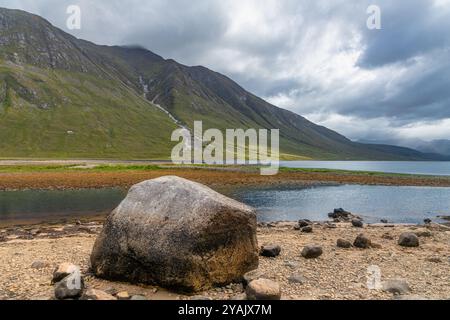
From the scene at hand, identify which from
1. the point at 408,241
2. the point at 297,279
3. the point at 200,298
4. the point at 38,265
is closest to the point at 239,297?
the point at 200,298

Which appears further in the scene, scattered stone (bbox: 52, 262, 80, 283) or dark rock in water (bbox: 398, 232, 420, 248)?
dark rock in water (bbox: 398, 232, 420, 248)

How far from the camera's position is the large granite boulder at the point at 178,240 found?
13.0 metres

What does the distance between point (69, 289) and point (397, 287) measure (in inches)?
470

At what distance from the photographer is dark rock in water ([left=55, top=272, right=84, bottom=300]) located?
1179 cm

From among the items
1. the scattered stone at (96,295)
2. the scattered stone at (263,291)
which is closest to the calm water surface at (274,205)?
the scattered stone at (96,295)

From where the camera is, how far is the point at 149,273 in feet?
44.0

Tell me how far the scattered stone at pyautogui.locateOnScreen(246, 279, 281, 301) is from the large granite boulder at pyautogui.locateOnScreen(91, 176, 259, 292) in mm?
2128

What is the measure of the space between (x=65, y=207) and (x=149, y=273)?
34731mm

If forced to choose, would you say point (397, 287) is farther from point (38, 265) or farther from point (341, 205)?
point (341, 205)

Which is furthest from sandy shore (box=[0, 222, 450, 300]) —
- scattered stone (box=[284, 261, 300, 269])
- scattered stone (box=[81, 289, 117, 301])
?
scattered stone (box=[81, 289, 117, 301])

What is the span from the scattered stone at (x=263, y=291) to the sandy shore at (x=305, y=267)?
1138mm

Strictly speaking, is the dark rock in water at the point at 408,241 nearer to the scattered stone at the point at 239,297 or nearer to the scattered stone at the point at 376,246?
the scattered stone at the point at 376,246

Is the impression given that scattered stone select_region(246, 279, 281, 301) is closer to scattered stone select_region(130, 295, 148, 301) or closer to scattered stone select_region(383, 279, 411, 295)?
scattered stone select_region(130, 295, 148, 301)
